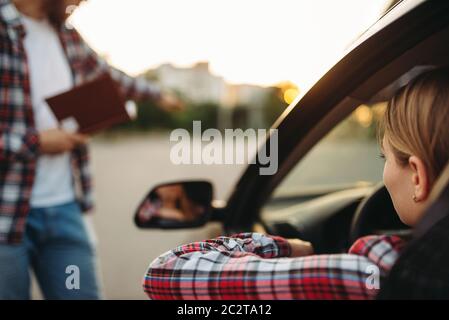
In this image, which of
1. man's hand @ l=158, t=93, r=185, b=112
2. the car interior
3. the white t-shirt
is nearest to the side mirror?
the car interior

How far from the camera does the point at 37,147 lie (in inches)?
83.8

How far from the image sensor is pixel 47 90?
2273mm

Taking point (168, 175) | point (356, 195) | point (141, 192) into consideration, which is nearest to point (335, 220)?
point (356, 195)

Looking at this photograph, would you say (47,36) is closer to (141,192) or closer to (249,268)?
(249,268)

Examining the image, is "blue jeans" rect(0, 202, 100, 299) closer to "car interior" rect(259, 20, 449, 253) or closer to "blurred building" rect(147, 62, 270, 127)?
"car interior" rect(259, 20, 449, 253)

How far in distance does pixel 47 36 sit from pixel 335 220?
4.50 feet

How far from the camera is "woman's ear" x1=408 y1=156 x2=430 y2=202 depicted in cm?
104

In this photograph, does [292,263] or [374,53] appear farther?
[374,53]

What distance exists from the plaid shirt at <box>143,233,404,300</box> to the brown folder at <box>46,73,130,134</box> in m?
1.22

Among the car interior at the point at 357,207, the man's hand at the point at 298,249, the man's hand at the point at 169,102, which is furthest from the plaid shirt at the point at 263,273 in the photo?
the man's hand at the point at 169,102

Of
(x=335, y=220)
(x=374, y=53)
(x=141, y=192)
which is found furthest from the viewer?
(x=141, y=192)

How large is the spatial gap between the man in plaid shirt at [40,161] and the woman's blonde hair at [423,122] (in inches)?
46.5

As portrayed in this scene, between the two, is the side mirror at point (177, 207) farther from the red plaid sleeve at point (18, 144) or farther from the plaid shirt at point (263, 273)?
the plaid shirt at point (263, 273)

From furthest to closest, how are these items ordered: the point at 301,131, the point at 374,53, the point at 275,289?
1. the point at 301,131
2. the point at 374,53
3. the point at 275,289
